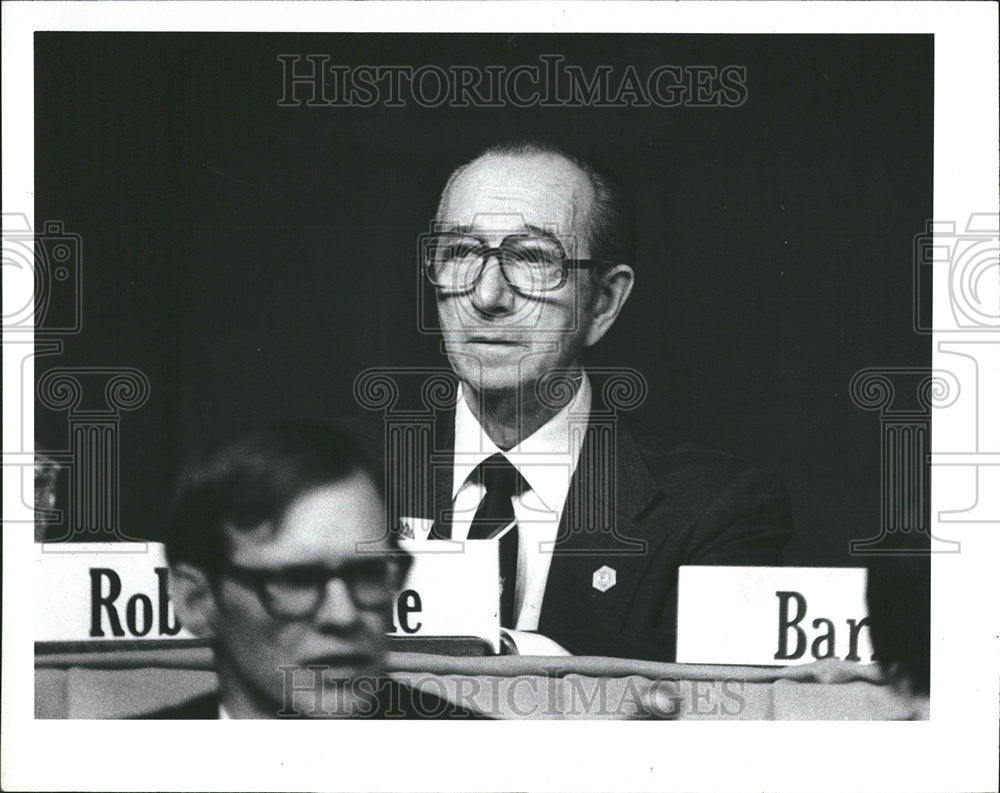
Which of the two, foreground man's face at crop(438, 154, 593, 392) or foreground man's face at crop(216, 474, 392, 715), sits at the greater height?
foreground man's face at crop(438, 154, 593, 392)

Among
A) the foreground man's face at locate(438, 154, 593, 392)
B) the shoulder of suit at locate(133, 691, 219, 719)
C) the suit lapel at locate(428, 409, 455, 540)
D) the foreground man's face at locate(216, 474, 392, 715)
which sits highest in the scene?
the foreground man's face at locate(438, 154, 593, 392)

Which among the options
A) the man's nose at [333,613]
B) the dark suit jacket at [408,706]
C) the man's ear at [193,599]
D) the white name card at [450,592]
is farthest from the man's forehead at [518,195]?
the dark suit jacket at [408,706]

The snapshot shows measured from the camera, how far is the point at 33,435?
4.25 metres

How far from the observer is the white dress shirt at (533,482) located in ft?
13.8

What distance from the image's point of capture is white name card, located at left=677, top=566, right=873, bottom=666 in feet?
13.8

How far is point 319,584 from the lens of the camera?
422cm

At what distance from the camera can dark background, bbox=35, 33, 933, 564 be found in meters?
4.21

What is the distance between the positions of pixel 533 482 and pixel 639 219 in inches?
35.7

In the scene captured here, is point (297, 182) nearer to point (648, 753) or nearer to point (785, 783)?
point (648, 753)

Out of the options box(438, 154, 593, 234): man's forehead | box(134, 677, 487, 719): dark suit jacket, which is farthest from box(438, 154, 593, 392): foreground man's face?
box(134, 677, 487, 719): dark suit jacket

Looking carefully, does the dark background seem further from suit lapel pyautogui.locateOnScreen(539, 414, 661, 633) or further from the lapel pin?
the lapel pin

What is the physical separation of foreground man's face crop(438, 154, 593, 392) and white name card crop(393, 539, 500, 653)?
1.78 ft

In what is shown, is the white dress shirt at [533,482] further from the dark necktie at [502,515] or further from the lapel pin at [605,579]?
the lapel pin at [605,579]

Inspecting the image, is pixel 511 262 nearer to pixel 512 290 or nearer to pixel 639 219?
pixel 512 290
